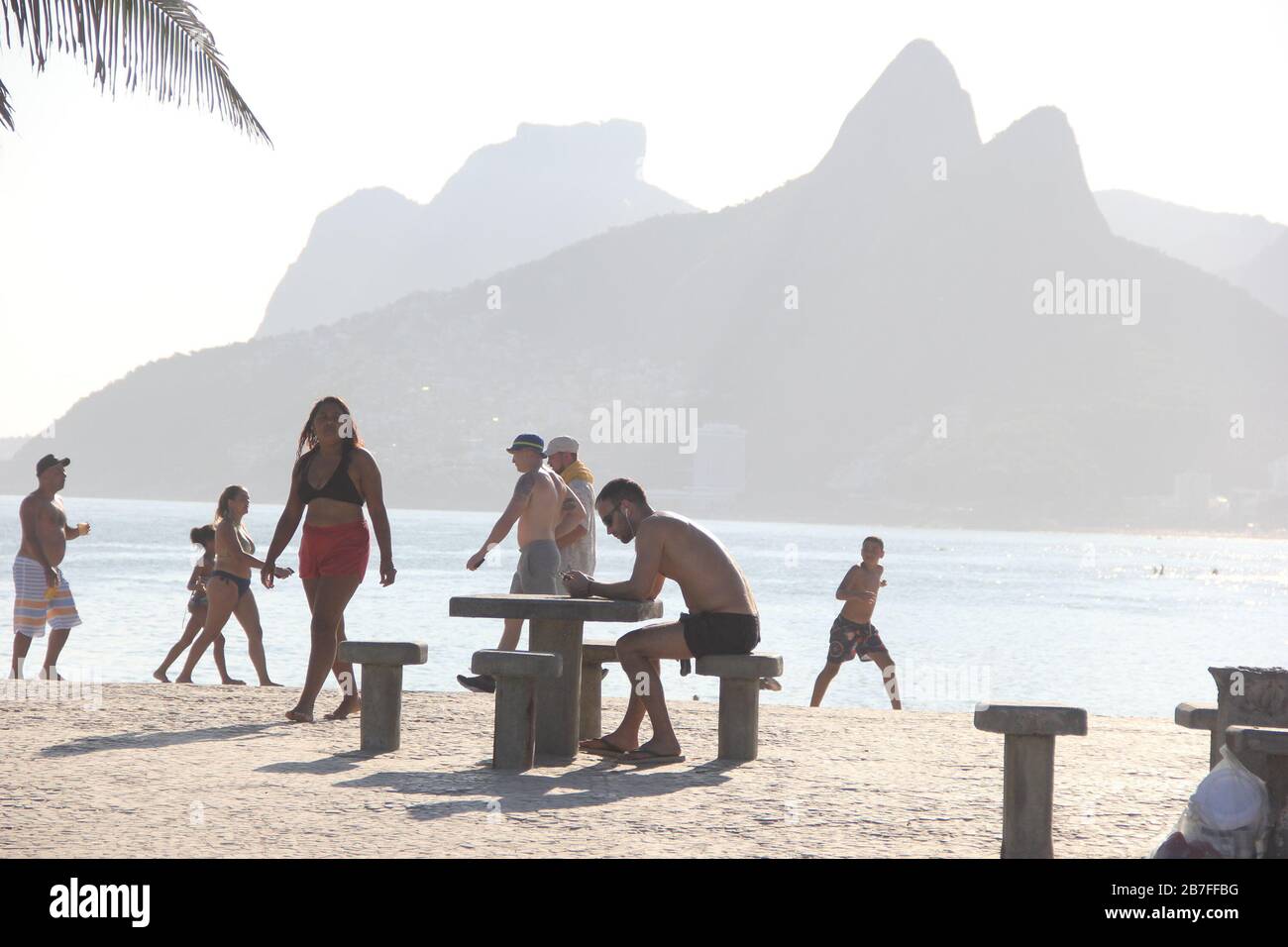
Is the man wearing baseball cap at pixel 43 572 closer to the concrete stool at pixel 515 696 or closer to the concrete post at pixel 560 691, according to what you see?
the concrete post at pixel 560 691

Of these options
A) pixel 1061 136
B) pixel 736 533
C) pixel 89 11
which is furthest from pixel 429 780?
pixel 1061 136

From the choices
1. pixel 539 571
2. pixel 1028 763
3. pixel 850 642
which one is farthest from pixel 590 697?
pixel 850 642

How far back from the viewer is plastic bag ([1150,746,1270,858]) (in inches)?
166

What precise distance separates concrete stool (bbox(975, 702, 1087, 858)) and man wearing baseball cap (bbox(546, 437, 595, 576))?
435cm

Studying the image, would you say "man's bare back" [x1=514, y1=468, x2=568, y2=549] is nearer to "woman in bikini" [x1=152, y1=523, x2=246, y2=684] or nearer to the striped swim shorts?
the striped swim shorts

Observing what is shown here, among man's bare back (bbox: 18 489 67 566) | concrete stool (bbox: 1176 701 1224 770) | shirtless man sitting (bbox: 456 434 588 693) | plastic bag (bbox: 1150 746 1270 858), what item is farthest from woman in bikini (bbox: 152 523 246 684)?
plastic bag (bbox: 1150 746 1270 858)

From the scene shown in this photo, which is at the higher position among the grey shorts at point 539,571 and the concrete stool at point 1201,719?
the grey shorts at point 539,571

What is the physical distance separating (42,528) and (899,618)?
1923 inches

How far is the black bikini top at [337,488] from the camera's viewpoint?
7.56 m

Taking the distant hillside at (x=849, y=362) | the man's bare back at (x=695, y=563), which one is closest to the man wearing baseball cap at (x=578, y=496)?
the man's bare back at (x=695, y=563)

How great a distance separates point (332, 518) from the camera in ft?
24.7

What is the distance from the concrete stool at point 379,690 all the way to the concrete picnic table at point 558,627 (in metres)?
0.40
